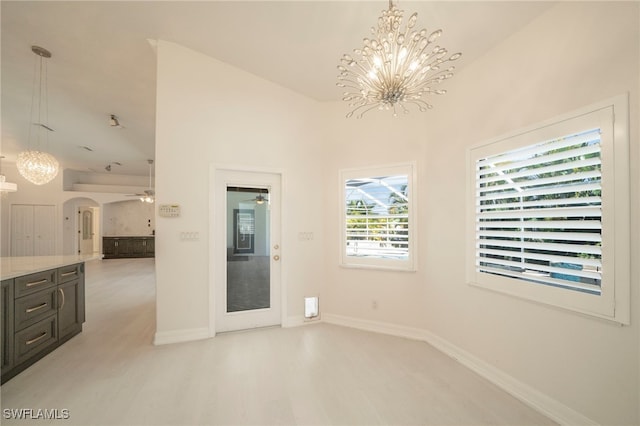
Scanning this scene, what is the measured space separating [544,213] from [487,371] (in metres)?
1.51

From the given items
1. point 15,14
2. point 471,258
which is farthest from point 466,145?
point 15,14

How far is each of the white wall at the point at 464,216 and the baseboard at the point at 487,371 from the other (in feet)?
0.16

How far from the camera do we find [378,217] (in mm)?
3445

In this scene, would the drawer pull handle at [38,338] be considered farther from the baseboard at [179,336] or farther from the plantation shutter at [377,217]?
the plantation shutter at [377,217]

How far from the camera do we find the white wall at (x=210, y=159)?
9.84 ft

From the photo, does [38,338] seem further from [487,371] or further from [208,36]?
[487,371]

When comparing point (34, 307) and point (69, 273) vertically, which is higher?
point (69, 273)

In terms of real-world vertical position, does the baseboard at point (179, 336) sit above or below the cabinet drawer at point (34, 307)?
below

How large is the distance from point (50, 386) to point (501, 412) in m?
3.66

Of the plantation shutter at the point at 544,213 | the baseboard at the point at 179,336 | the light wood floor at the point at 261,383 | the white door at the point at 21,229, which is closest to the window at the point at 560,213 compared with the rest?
the plantation shutter at the point at 544,213

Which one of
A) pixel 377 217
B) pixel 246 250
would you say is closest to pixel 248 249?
pixel 246 250

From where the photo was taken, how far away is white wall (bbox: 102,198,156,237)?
10414 millimetres

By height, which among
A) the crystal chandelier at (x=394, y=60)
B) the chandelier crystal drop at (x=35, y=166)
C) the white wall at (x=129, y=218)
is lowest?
the white wall at (x=129, y=218)

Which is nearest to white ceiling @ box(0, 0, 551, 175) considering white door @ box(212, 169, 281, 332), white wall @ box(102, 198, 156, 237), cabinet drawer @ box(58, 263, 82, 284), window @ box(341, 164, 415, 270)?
window @ box(341, 164, 415, 270)
